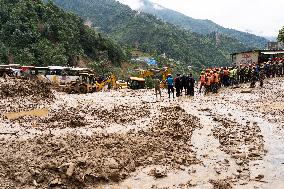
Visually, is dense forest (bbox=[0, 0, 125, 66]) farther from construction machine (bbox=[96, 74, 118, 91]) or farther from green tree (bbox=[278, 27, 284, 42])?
green tree (bbox=[278, 27, 284, 42])

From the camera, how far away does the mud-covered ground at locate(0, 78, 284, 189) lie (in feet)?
33.1

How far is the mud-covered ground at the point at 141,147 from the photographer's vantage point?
33.1 ft

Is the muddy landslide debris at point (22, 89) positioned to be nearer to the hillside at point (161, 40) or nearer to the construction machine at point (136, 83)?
the construction machine at point (136, 83)

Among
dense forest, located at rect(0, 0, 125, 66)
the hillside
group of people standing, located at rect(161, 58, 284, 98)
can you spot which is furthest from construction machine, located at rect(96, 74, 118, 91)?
the hillside

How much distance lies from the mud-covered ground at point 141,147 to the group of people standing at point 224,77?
590 centimetres

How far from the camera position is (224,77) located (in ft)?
106

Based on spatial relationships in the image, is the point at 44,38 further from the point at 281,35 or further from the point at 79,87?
the point at 281,35

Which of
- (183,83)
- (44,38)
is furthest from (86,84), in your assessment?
(44,38)

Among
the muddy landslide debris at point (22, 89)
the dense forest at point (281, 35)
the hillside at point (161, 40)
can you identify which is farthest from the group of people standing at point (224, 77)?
the hillside at point (161, 40)

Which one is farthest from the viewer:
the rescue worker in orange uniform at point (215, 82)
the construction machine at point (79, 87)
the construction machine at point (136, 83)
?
the construction machine at point (136, 83)

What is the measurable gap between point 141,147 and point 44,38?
66.5 meters

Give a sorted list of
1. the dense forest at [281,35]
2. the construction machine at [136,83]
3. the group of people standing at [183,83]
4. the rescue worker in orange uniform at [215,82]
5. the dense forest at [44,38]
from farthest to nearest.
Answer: the dense forest at [44,38] → the dense forest at [281,35] → the construction machine at [136,83] → the rescue worker in orange uniform at [215,82] → the group of people standing at [183,83]

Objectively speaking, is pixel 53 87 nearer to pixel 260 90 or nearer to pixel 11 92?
pixel 11 92

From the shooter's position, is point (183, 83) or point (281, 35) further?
point (281, 35)
